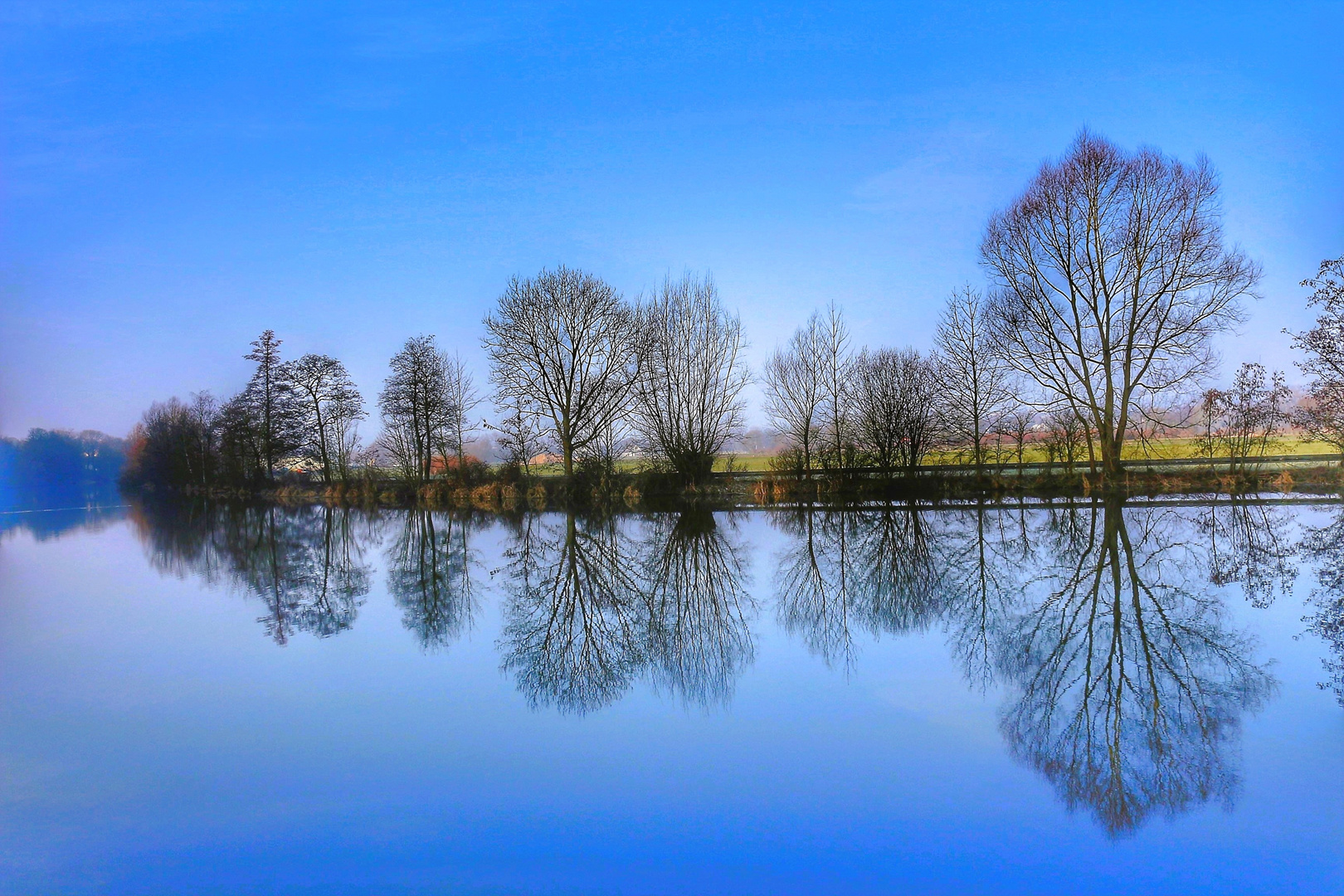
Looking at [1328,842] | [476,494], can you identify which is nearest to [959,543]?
[1328,842]

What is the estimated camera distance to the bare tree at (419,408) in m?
36.1

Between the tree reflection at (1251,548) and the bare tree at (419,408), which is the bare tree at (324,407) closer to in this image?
the bare tree at (419,408)

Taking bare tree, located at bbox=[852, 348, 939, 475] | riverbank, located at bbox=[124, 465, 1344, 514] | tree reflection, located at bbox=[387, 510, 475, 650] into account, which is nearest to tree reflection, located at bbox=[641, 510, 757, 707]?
tree reflection, located at bbox=[387, 510, 475, 650]

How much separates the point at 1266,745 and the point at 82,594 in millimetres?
14666

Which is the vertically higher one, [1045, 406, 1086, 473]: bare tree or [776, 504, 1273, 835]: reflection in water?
[1045, 406, 1086, 473]: bare tree

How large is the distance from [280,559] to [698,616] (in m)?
10.6

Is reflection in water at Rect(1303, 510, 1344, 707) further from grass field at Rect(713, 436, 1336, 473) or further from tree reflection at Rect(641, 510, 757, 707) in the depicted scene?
grass field at Rect(713, 436, 1336, 473)

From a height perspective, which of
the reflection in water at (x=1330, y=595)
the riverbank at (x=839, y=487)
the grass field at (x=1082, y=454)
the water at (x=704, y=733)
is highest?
the grass field at (x=1082, y=454)

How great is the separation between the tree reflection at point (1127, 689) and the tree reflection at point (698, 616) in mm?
2242

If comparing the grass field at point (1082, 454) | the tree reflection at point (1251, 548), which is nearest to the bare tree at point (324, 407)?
the grass field at point (1082, 454)

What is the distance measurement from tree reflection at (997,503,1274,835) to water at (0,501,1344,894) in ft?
0.09

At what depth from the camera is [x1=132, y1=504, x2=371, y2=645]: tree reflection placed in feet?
32.9

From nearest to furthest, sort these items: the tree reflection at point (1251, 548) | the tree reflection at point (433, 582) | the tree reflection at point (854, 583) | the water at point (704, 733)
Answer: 1. the water at point (704, 733)
2. the tree reflection at point (854, 583)
3. the tree reflection at point (433, 582)
4. the tree reflection at point (1251, 548)

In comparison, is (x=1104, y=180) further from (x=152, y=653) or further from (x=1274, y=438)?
(x=152, y=653)
